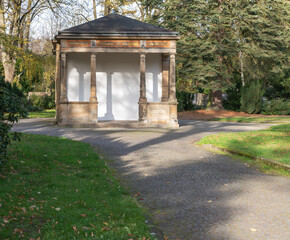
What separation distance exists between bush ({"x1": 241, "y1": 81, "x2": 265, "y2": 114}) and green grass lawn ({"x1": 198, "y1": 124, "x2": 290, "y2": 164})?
685 inches

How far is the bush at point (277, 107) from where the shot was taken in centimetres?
3003

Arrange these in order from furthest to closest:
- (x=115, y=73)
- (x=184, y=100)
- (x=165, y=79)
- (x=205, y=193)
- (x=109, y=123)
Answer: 1. (x=184, y=100)
2. (x=115, y=73)
3. (x=165, y=79)
4. (x=109, y=123)
5. (x=205, y=193)

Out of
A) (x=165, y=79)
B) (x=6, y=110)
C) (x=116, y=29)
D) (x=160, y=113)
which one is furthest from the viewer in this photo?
(x=165, y=79)

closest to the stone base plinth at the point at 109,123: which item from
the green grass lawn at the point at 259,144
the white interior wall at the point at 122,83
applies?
the white interior wall at the point at 122,83

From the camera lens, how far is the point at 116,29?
20406mm

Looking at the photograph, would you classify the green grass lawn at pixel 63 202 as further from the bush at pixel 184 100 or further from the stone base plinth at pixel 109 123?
the bush at pixel 184 100

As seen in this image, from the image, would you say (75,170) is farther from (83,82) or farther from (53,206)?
(83,82)

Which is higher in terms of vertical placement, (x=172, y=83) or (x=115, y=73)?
(x=115, y=73)

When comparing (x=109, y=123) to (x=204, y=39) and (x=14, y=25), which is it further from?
(x=204, y=39)

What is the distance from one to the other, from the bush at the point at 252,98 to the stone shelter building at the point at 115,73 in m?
11.0

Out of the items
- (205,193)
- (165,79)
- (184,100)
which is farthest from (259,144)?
(184,100)

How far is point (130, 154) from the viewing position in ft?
34.9

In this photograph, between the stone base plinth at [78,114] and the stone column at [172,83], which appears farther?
the stone column at [172,83]

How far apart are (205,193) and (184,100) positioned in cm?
2856
